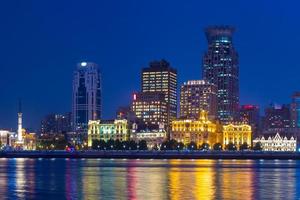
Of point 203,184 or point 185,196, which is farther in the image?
point 203,184

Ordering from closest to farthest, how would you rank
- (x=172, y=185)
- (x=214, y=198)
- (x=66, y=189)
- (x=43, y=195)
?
(x=214, y=198) → (x=43, y=195) → (x=66, y=189) → (x=172, y=185)

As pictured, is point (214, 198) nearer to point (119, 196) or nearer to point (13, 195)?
point (119, 196)

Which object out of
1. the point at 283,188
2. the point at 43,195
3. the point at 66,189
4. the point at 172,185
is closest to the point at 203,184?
the point at 172,185

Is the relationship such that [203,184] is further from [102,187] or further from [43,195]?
[43,195]

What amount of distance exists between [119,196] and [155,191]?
5.26 meters

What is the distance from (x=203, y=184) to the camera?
67.4m

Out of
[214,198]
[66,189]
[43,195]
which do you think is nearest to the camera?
[214,198]

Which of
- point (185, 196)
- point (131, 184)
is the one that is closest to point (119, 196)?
point (185, 196)

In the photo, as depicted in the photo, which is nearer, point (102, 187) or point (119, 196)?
point (119, 196)

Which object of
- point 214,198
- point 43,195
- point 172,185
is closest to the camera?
point 214,198

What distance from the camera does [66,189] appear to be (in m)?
61.2

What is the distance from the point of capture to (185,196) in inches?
2098

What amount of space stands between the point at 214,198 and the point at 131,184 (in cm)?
1689

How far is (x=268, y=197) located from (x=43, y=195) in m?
17.0
